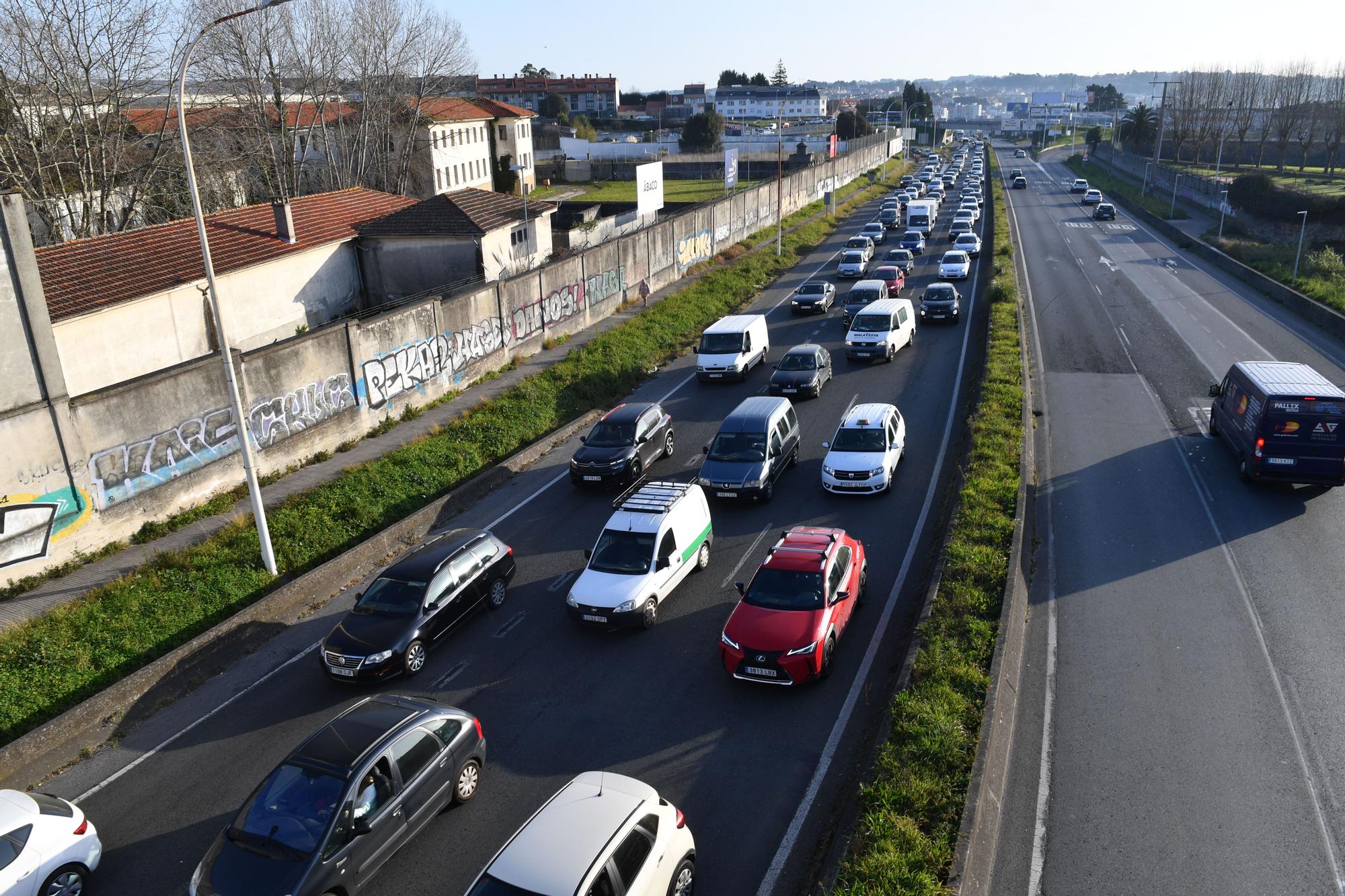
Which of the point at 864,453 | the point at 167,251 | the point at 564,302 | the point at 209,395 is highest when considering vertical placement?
the point at 167,251

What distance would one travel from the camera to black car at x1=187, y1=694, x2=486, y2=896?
8.69 meters

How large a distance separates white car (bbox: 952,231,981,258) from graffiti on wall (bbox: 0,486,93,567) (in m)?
40.3

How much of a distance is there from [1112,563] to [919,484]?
188 inches

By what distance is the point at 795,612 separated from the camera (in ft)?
42.1

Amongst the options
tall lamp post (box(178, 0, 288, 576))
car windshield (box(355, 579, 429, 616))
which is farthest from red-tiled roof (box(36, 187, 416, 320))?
car windshield (box(355, 579, 429, 616))

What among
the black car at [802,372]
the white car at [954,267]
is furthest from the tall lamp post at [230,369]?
the white car at [954,267]

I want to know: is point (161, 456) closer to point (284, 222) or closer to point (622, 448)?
point (622, 448)

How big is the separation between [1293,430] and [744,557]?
11.2 metres

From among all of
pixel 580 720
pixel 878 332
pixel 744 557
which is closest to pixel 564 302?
pixel 878 332

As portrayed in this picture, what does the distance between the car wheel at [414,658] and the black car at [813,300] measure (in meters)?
26.5

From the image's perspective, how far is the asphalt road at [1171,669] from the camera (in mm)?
9219

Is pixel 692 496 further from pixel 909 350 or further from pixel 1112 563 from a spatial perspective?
pixel 909 350

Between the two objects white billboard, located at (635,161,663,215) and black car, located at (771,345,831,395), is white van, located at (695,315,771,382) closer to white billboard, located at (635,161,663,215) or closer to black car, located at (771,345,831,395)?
black car, located at (771,345,831,395)

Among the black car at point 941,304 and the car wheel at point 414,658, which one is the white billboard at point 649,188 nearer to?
the black car at point 941,304
